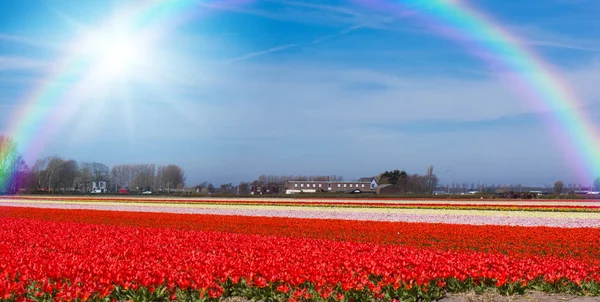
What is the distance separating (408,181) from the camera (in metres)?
141

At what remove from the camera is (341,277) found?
9.30 metres

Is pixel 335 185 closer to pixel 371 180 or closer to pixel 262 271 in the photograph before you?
pixel 371 180

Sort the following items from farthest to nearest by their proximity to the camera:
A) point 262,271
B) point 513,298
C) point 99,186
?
1. point 99,186
2. point 262,271
3. point 513,298

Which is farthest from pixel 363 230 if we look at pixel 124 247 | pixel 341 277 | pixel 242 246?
pixel 341 277

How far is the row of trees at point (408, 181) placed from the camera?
135 meters

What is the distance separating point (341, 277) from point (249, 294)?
154cm

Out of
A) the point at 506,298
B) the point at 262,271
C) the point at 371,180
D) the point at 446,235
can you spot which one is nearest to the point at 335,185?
the point at 371,180

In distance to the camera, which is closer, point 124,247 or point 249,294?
point 249,294

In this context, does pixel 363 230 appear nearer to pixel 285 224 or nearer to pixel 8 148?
pixel 285 224

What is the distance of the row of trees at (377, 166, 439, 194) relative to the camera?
13462 cm

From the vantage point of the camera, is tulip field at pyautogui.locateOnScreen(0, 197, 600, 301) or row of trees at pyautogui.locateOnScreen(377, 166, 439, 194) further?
row of trees at pyautogui.locateOnScreen(377, 166, 439, 194)

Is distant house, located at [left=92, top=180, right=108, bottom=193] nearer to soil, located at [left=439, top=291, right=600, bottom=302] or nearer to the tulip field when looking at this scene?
the tulip field

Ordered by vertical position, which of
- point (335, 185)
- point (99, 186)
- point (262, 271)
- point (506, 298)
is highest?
point (335, 185)

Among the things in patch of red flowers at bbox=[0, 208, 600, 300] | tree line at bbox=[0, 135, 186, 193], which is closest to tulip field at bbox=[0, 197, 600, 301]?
patch of red flowers at bbox=[0, 208, 600, 300]
